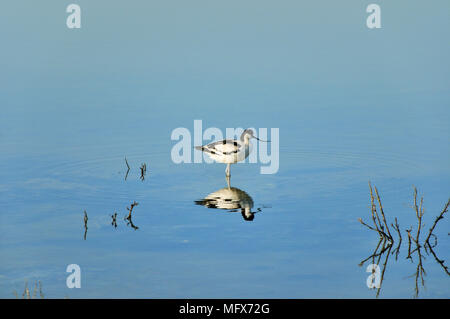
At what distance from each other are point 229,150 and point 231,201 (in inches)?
66.6

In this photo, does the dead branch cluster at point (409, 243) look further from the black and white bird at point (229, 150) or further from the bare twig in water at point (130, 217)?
the black and white bird at point (229, 150)

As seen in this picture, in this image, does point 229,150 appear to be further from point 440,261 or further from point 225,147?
point 440,261

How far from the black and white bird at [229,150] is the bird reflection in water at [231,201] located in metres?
0.87

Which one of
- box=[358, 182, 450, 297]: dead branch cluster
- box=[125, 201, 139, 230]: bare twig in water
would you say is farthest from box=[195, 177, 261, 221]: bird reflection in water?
box=[358, 182, 450, 297]: dead branch cluster

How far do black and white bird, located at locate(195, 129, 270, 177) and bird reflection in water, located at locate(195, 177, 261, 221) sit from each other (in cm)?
87

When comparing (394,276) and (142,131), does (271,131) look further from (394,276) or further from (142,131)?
(394,276)

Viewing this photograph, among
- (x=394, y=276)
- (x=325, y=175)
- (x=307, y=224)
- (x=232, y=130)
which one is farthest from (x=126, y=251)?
(x=232, y=130)

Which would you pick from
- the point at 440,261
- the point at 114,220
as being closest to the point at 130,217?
the point at 114,220

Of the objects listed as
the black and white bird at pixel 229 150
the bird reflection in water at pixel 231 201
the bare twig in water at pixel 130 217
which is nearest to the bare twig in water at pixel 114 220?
the bare twig in water at pixel 130 217

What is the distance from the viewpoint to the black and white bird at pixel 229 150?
1658cm

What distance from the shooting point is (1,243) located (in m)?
13.5

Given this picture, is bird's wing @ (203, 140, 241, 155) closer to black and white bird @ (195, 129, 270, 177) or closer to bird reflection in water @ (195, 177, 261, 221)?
black and white bird @ (195, 129, 270, 177)

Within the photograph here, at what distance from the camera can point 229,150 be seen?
16.5 meters

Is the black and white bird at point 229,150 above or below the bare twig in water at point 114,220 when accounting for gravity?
above
